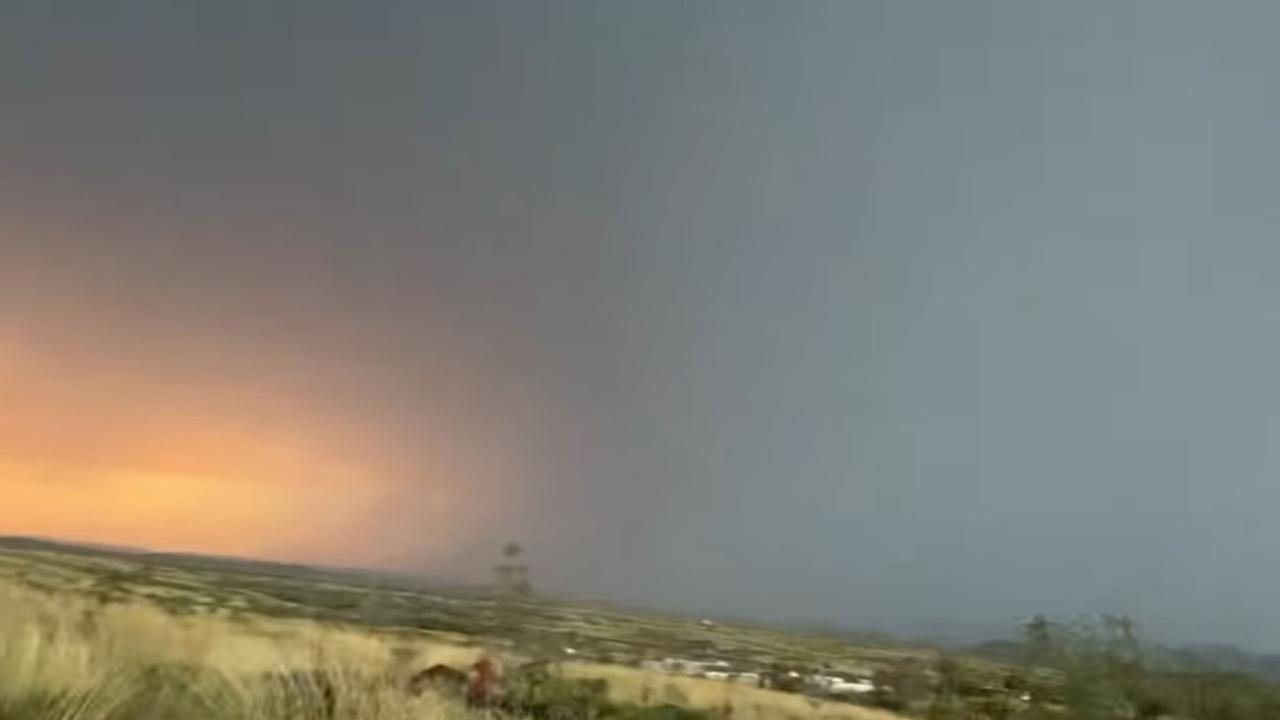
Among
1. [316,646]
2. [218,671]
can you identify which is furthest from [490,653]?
[218,671]

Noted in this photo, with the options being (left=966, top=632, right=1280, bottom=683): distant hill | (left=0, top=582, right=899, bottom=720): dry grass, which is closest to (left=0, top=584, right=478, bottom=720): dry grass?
(left=0, top=582, right=899, bottom=720): dry grass

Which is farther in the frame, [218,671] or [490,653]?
[490,653]

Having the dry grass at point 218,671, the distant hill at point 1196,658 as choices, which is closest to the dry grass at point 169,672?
the dry grass at point 218,671

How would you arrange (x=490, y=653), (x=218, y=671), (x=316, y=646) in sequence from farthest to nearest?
(x=490, y=653), (x=316, y=646), (x=218, y=671)

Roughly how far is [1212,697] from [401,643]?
1005 cm

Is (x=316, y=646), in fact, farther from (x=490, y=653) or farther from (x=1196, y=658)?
(x=1196, y=658)

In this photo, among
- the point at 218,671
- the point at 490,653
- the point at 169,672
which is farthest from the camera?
the point at 490,653

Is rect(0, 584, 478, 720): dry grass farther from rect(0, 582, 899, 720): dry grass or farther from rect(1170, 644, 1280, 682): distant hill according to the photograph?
rect(1170, 644, 1280, 682): distant hill

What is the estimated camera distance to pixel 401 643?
2127 centimetres

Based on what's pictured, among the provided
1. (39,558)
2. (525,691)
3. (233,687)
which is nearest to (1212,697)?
(525,691)

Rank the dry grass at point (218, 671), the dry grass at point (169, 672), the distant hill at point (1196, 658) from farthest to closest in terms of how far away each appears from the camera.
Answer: the distant hill at point (1196, 658), the dry grass at point (218, 671), the dry grass at point (169, 672)

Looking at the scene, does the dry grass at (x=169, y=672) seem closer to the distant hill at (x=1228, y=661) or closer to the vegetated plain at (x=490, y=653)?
the vegetated plain at (x=490, y=653)

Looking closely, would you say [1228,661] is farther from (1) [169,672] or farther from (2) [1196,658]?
(1) [169,672]

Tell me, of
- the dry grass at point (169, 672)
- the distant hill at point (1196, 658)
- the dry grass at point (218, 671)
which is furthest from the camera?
the distant hill at point (1196, 658)
